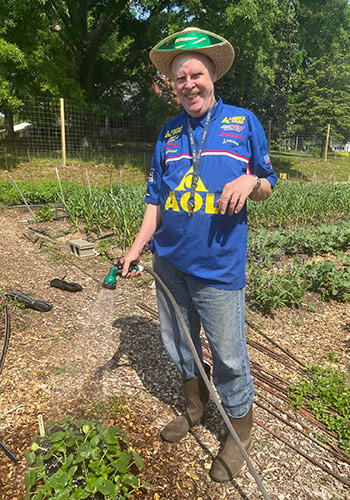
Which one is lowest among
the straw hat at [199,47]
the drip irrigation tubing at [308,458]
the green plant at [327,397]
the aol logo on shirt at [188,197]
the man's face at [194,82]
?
the drip irrigation tubing at [308,458]

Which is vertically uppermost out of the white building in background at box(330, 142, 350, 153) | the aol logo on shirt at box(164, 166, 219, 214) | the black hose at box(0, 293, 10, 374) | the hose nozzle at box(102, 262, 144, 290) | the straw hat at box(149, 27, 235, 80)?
the white building in background at box(330, 142, 350, 153)

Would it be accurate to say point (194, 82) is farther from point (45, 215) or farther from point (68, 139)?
point (68, 139)

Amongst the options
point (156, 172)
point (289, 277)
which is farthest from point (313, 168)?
point (156, 172)

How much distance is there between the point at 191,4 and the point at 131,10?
5320 mm

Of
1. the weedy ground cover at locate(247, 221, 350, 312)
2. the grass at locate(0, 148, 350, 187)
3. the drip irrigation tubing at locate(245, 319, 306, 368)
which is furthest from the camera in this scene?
the grass at locate(0, 148, 350, 187)

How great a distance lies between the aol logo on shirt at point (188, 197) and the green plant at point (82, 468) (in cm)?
117

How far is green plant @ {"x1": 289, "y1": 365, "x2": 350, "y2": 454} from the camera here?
2248mm

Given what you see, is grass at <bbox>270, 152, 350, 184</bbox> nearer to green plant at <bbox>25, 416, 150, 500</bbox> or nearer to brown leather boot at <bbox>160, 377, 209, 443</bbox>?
brown leather boot at <bbox>160, 377, 209, 443</bbox>

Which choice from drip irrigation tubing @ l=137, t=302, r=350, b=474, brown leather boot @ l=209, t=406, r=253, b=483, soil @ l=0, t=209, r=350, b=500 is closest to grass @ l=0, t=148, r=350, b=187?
soil @ l=0, t=209, r=350, b=500

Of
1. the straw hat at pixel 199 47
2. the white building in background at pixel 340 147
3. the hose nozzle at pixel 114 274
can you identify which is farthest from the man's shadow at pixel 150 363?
the white building in background at pixel 340 147

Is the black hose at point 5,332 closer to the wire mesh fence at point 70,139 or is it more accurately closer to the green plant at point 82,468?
the green plant at point 82,468

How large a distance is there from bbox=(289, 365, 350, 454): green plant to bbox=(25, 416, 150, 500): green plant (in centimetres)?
118

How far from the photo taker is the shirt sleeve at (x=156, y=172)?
1.88 meters

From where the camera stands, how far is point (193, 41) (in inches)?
64.7
